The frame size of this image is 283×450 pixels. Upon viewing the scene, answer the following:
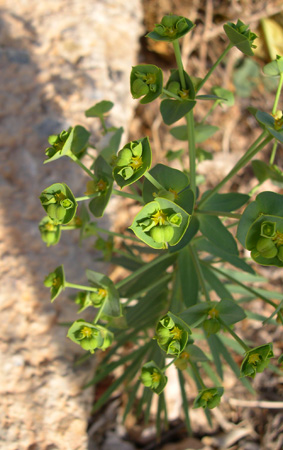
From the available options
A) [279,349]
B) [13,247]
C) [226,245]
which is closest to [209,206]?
[226,245]

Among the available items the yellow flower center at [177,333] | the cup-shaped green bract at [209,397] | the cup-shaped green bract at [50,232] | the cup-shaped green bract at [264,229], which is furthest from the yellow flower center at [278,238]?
the cup-shaped green bract at [50,232]

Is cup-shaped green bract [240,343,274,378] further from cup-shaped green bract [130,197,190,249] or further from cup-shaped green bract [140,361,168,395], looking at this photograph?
cup-shaped green bract [130,197,190,249]

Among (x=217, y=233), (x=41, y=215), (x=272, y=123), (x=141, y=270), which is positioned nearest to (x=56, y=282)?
(x=141, y=270)

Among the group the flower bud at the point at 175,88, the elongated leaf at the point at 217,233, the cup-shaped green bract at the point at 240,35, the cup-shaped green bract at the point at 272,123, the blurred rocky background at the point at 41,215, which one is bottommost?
the blurred rocky background at the point at 41,215

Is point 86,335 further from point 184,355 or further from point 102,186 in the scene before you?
point 102,186

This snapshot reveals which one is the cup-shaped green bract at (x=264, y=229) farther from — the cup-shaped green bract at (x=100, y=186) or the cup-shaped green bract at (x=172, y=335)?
the cup-shaped green bract at (x=100, y=186)

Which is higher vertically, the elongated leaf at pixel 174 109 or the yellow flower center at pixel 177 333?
the elongated leaf at pixel 174 109
